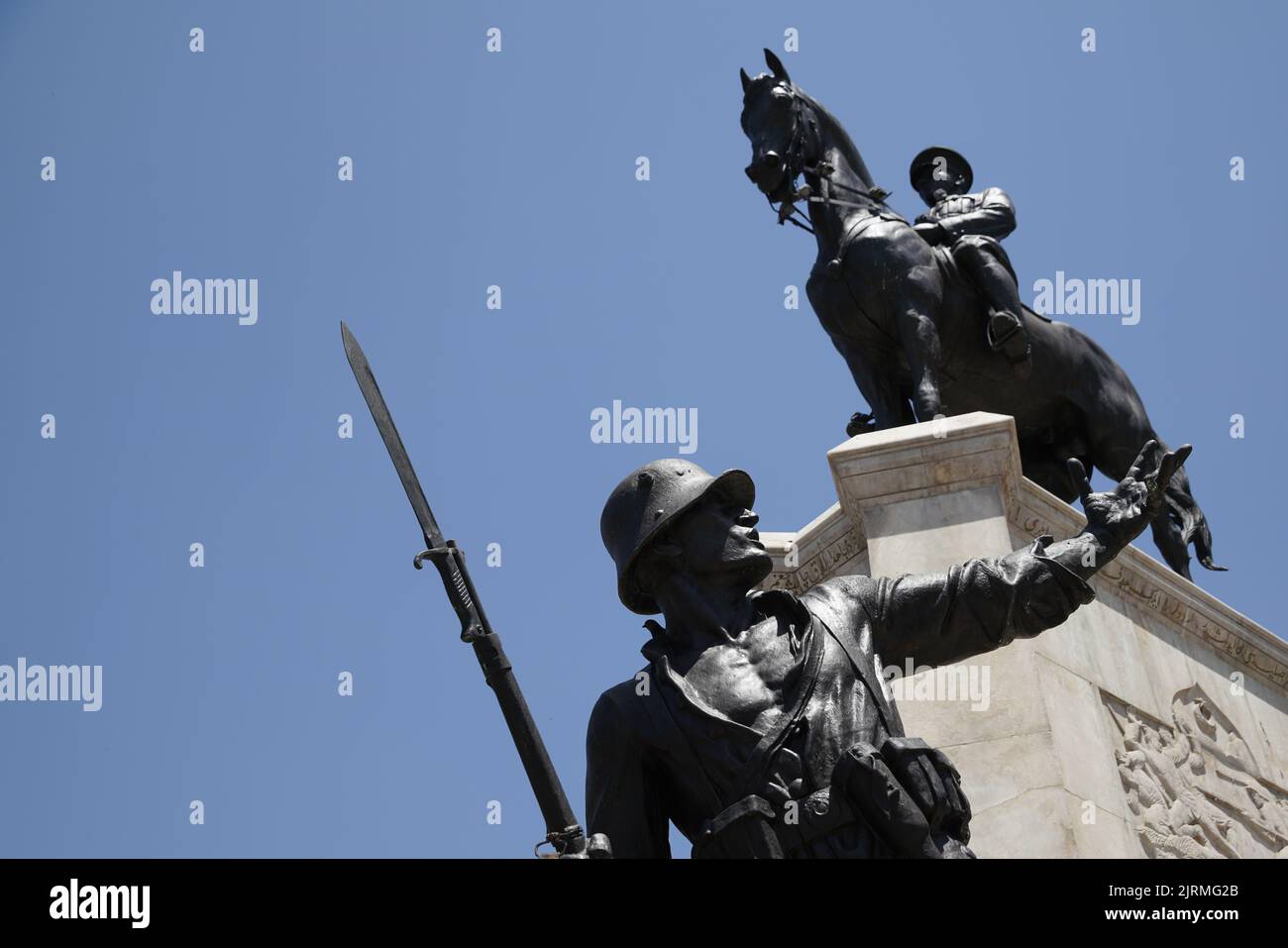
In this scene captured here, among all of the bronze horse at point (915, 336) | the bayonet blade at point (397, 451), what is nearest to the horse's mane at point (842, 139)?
the bronze horse at point (915, 336)

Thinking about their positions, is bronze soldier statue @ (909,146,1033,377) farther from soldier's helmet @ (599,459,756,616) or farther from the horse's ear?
soldier's helmet @ (599,459,756,616)

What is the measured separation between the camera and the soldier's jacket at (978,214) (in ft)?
42.8

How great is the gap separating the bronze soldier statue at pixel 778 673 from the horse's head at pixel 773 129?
6.31m

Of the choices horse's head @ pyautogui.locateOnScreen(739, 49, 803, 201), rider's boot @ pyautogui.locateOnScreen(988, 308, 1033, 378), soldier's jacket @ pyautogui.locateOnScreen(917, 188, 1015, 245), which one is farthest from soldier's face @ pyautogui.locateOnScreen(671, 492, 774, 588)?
soldier's jacket @ pyautogui.locateOnScreen(917, 188, 1015, 245)

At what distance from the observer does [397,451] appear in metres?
6.62

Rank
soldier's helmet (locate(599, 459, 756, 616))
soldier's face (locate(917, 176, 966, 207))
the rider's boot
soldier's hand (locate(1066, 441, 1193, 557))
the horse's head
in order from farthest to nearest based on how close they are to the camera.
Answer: soldier's face (locate(917, 176, 966, 207)) → the horse's head → the rider's boot → soldier's helmet (locate(599, 459, 756, 616)) → soldier's hand (locate(1066, 441, 1193, 557))

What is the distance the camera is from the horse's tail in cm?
1325

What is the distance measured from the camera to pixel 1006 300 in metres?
12.1

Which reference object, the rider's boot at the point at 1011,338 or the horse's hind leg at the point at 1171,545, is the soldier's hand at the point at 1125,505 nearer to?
the rider's boot at the point at 1011,338

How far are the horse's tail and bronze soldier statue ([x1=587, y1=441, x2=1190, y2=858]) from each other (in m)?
7.45

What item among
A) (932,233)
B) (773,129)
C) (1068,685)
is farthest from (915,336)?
(1068,685)

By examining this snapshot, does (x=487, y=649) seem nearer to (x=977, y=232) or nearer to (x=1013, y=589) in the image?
(x=1013, y=589)
